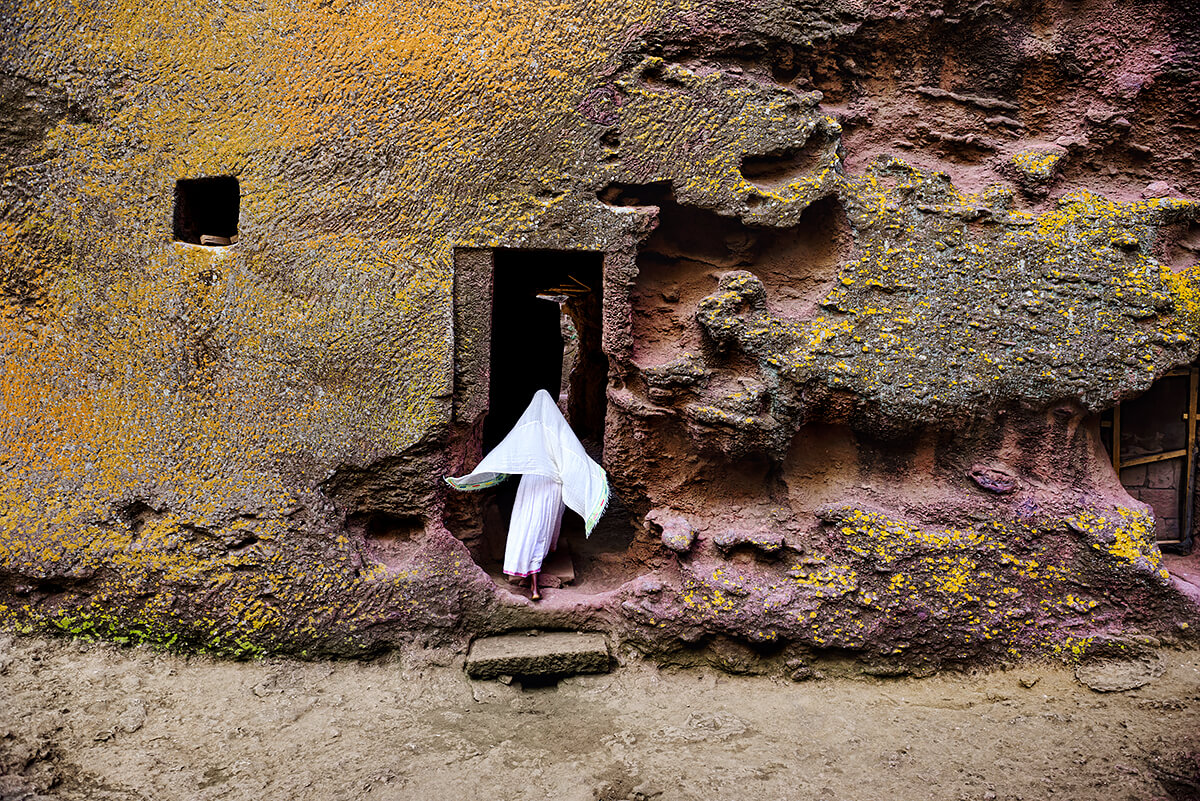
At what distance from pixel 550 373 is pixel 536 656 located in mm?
3319

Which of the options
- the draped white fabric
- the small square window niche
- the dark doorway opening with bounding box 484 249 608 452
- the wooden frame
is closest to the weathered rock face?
the small square window niche

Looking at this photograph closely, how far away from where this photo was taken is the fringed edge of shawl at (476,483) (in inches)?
129

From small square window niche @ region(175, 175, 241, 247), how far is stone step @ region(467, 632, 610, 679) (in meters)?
2.32

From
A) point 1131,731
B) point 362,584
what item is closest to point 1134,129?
point 1131,731

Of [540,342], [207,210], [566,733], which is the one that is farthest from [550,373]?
[566,733]

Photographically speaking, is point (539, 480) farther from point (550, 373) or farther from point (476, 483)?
point (550, 373)

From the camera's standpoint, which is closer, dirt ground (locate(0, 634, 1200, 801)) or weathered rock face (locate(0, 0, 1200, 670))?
dirt ground (locate(0, 634, 1200, 801))

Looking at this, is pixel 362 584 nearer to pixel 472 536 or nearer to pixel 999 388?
pixel 472 536

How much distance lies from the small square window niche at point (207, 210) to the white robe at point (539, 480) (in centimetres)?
168

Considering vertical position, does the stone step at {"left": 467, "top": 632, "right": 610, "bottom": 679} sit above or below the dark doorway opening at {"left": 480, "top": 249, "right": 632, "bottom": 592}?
below

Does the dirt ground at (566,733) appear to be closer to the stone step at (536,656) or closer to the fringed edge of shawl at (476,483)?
the stone step at (536,656)

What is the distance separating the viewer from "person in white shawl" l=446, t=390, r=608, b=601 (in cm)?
338

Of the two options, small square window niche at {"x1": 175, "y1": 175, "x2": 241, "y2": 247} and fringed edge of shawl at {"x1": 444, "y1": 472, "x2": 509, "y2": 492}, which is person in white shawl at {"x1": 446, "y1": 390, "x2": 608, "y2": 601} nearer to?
fringed edge of shawl at {"x1": 444, "y1": 472, "x2": 509, "y2": 492}

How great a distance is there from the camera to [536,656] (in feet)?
10.4
